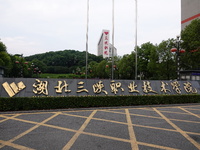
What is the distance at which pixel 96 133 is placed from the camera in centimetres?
515

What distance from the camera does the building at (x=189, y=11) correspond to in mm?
40225

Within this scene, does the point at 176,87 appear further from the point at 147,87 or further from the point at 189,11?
the point at 189,11

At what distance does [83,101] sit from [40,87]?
2.81m

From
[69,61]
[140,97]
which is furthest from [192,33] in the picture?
[69,61]

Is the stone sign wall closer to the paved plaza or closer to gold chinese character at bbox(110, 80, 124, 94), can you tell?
gold chinese character at bbox(110, 80, 124, 94)

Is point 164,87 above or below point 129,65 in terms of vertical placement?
below

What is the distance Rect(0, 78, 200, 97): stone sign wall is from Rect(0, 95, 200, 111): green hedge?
25.8 inches

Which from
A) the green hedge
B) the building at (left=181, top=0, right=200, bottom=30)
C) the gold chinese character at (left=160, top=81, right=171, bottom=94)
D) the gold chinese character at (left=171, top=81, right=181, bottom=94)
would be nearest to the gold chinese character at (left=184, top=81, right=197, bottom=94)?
the gold chinese character at (left=171, top=81, right=181, bottom=94)

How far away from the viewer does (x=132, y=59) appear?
→ 35.8 meters

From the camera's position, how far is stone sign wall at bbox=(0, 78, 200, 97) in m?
8.85

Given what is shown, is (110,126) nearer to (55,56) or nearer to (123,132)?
(123,132)

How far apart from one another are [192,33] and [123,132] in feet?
74.1

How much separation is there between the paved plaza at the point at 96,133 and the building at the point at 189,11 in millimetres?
44155

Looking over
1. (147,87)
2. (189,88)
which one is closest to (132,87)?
(147,87)
